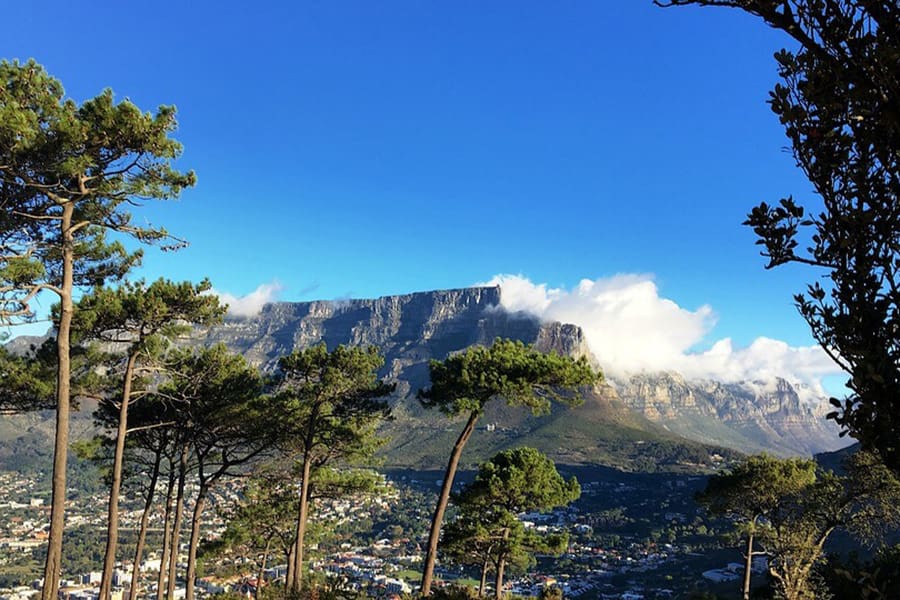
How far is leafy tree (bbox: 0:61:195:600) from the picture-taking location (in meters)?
9.31

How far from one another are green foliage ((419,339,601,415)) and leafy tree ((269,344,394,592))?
4215 mm

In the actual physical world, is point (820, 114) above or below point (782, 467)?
above

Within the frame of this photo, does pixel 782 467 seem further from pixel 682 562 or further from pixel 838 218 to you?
pixel 682 562

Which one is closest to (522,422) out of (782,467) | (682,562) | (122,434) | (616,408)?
(616,408)

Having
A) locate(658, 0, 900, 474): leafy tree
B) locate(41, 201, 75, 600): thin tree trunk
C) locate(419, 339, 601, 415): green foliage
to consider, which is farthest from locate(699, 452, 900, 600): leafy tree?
locate(41, 201, 75, 600): thin tree trunk

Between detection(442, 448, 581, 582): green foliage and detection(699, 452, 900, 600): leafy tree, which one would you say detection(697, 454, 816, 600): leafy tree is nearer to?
detection(699, 452, 900, 600): leafy tree

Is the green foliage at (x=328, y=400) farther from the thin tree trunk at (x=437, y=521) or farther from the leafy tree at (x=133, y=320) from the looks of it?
the thin tree trunk at (x=437, y=521)

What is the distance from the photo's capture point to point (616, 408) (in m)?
195

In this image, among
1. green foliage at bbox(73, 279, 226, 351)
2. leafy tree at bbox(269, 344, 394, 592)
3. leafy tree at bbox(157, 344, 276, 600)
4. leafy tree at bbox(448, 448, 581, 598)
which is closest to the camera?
green foliage at bbox(73, 279, 226, 351)

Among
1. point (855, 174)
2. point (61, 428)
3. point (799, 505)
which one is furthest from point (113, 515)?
point (799, 505)

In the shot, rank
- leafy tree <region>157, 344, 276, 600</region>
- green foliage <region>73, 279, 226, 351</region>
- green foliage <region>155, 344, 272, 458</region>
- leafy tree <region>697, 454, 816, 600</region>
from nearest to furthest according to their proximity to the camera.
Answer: green foliage <region>73, 279, 226, 351</region>, green foliage <region>155, 344, 272, 458</region>, leafy tree <region>157, 344, 276, 600</region>, leafy tree <region>697, 454, 816, 600</region>

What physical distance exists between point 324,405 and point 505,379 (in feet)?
26.0

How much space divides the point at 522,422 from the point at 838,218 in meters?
170

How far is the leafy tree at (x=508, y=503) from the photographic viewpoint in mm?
18922
